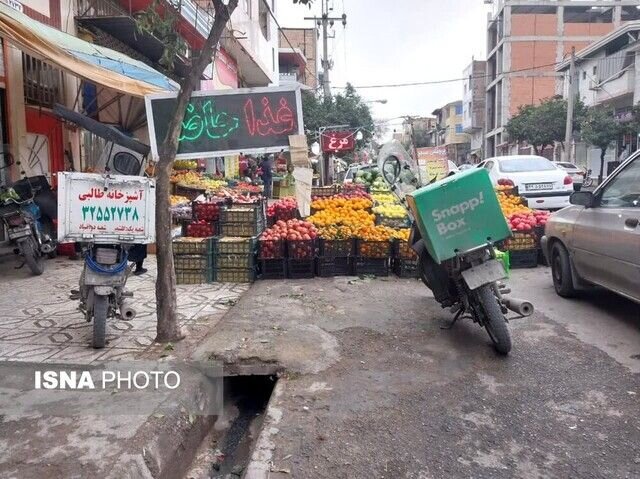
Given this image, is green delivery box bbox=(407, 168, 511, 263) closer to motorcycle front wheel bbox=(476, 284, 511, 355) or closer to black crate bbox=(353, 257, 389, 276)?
motorcycle front wheel bbox=(476, 284, 511, 355)

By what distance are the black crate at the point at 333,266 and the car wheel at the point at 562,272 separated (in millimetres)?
2687

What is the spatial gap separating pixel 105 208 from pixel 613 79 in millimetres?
31829

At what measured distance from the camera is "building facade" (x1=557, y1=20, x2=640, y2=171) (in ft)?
91.2

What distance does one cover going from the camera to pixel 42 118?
9.35m

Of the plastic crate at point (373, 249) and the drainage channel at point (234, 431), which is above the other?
the plastic crate at point (373, 249)

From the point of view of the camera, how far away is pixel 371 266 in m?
7.69

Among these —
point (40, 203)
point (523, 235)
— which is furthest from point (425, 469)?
point (40, 203)

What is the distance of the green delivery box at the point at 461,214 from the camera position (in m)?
4.55

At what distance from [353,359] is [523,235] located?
4832 millimetres

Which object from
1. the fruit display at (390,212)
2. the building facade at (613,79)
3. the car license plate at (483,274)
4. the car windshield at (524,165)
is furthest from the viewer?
the building facade at (613,79)

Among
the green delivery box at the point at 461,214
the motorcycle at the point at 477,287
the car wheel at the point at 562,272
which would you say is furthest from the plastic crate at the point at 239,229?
the car wheel at the point at 562,272

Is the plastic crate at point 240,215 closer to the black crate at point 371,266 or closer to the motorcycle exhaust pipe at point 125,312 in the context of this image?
the black crate at point 371,266

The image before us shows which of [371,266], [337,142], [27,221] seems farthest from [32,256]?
[337,142]

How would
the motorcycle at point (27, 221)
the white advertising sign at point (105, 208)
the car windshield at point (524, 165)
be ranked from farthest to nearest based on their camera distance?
1. the car windshield at point (524, 165)
2. the motorcycle at point (27, 221)
3. the white advertising sign at point (105, 208)
